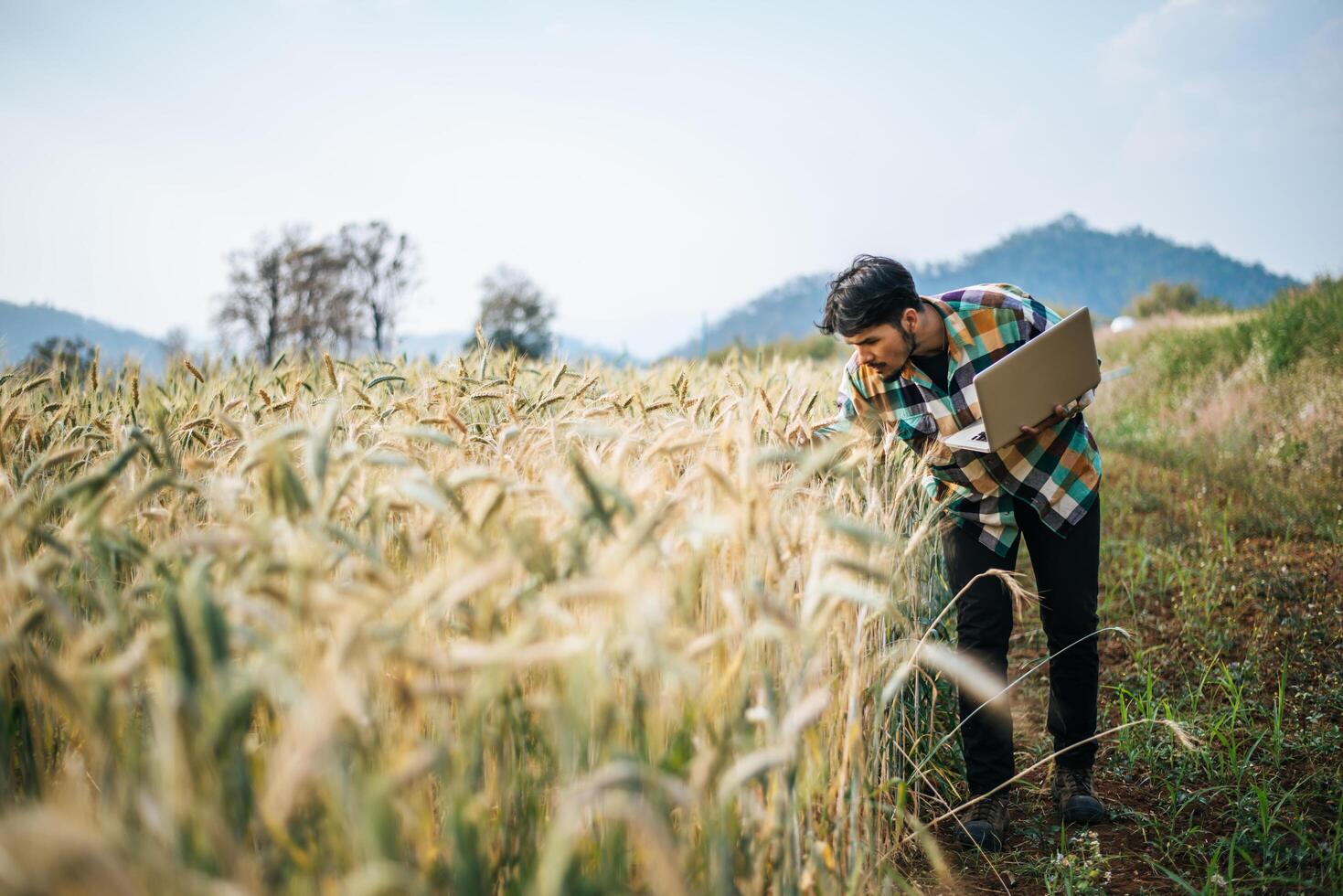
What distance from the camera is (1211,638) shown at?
3852 mm

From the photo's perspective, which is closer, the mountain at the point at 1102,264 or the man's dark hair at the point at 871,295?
the man's dark hair at the point at 871,295

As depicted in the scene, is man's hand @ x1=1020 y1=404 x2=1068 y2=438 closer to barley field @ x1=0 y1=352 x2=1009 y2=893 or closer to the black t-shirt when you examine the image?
the black t-shirt

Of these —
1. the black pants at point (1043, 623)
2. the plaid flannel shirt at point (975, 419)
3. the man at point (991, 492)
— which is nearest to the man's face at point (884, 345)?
the man at point (991, 492)

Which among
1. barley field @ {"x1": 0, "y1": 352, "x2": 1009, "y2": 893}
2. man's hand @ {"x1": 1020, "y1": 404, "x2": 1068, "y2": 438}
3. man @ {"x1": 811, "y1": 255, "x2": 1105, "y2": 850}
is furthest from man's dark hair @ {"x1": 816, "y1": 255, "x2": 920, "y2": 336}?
barley field @ {"x1": 0, "y1": 352, "x2": 1009, "y2": 893}

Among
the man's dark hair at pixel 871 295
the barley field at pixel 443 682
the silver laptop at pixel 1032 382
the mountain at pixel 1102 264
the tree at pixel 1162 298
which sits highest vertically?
the mountain at pixel 1102 264

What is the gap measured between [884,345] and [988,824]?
5.15 feet

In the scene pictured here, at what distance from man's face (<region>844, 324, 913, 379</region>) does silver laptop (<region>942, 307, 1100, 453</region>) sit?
261mm

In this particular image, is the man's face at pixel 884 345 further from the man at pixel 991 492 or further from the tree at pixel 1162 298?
the tree at pixel 1162 298

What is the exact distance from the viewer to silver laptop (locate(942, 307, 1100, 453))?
2.34m

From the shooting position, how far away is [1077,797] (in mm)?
2586

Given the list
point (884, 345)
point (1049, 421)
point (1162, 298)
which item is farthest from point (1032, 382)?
point (1162, 298)

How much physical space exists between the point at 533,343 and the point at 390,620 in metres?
32.1

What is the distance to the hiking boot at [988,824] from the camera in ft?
8.00

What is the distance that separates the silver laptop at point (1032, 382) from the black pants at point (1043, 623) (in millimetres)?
331
